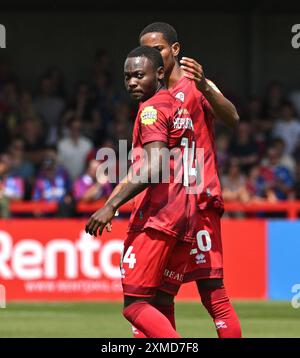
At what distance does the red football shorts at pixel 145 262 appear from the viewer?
7.49 meters

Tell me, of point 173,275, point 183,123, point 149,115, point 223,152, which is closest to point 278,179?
point 223,152

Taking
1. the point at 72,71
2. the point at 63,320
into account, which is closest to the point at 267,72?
the point at 72,71

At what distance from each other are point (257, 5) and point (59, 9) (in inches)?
154

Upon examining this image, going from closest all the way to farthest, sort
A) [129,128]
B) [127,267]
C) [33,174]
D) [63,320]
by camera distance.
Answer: [127,267]
[63,320]
[33,174]
[129,128]

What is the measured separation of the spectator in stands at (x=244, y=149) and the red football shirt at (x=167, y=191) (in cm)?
1059

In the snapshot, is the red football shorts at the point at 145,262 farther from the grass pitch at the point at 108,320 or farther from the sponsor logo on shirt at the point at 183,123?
the grass pitch at the point at 108,320

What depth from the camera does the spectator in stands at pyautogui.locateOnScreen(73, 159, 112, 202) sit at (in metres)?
16.3

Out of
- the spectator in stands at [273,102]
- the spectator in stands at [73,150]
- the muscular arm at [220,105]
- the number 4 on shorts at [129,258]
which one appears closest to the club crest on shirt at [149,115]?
the muscular arm at [220,105]

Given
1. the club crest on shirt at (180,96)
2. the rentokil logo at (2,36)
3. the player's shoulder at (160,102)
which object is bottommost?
the player's shoulder at (160,102)

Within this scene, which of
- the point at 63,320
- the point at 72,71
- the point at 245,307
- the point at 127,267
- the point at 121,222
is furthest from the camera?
the point at 72,71

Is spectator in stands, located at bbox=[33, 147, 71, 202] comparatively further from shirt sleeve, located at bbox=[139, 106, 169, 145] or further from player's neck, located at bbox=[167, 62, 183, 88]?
shirt sleeve, located at bbox=[139, 106, 169, 145]

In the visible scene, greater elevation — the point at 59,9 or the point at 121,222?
the point at 59,9

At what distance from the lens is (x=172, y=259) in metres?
7.79

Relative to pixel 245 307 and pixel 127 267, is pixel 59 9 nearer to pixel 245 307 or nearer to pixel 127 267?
pixel 245 307
